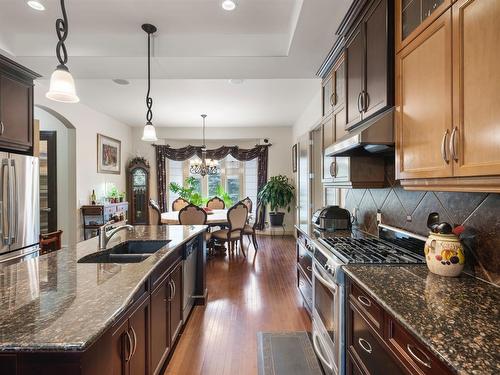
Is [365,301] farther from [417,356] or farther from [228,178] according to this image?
[228,178]

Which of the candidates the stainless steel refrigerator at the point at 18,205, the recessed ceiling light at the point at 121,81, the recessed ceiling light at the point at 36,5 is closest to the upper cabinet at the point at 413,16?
the recessed ceiling light at the point at 36,5

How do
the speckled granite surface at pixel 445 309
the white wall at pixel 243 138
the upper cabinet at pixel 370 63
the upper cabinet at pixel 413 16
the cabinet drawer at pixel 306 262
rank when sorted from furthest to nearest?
1. the white wall at pixel 243 138
2. the cabinet drawer at pixel 306 262
3. the upper cabinet at pixel 370 63
4. the upper cabinet at pixel 413 16
5. the speckled granite surface at pixel 445 309

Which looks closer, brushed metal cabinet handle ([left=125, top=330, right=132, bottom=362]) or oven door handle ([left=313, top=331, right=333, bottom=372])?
brushed metal cabinet handle ([left=125, top=330, right=132, bottom=362])

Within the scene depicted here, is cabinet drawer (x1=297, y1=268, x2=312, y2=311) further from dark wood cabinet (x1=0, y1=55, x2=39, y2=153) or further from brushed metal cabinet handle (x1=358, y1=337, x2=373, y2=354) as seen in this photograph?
dark wood cabinet (x1=0, y1=55, x2=39, y2=153)

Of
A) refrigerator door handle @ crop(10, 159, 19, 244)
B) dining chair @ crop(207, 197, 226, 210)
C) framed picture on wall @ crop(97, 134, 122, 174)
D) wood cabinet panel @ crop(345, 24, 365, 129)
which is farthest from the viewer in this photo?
dining chair @ crop(207, 197, 226, 210)

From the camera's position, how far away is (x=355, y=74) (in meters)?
2.10

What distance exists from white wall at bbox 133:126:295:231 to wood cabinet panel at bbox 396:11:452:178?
5.70 meters

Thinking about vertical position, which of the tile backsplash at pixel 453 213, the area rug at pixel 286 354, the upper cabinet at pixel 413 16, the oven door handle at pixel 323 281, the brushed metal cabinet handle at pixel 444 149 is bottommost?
the area rug at pixel 286 354

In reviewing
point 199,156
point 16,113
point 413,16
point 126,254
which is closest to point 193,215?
point 126,254

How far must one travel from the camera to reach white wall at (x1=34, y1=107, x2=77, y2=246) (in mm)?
4992

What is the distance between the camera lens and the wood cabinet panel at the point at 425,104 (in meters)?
1.21

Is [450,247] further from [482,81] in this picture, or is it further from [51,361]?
[51,361]

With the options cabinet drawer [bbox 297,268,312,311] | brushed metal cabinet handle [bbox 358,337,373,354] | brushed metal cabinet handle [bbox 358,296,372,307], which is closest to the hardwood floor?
cabinet drawer [bbox 297,268,312,311]

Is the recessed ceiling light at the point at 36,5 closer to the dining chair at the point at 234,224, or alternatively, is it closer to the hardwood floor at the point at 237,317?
the hardwood floor at the point at 237,317
